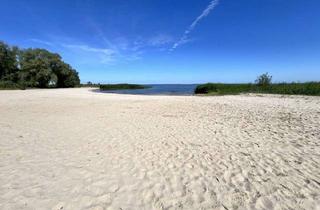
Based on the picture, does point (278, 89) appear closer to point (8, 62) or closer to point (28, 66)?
point (28, 66)

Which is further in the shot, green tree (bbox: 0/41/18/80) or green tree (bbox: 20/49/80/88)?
green tree (bbox: 20/49/80/88)

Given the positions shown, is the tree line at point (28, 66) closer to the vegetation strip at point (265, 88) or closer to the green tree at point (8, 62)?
the green tree at point (8, 62)

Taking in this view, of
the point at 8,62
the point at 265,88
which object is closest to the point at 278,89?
the point at 265,88

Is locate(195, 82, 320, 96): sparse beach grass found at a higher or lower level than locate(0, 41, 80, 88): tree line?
lower

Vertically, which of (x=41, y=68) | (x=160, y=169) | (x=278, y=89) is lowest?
(x=160, y=169)

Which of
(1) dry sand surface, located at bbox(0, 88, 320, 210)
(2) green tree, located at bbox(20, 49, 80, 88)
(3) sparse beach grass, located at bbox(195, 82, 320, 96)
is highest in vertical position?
(2) green tree, located at bbox(20, 49, 80, 88)

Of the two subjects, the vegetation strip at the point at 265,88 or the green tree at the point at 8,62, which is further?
the green tree at the point at 8,62

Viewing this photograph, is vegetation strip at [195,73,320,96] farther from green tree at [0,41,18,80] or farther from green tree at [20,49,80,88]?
green tree at [0,41,18,80]

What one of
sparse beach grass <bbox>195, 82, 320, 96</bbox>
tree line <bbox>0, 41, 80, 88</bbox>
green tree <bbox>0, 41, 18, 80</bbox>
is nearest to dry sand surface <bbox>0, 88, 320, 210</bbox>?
sparse beach grass <bbox>195, 82, 320, 96</bbox>

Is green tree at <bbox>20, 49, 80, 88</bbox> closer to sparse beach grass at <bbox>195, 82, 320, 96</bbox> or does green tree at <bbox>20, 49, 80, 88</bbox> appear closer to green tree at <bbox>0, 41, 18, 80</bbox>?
green tree at <bbox>0, 41, 18, 80</bbox>

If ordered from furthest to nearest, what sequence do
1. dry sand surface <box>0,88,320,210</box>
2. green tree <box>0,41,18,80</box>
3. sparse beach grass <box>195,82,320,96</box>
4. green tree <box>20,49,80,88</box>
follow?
1. green tree <box>20,49,80,88</box>
2. green tree <box>0,41,18,80</box>
3. sparse beach grass <box>195,82,320,96</box>
4. dry sand surface <box>0,88,320,210</box>

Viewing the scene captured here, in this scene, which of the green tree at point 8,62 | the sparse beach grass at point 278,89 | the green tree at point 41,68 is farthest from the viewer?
the green tree at point 41,68

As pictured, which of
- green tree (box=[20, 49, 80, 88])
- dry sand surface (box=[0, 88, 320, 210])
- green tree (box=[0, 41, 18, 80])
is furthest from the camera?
green tree (box=[20, 49, 80, 88])

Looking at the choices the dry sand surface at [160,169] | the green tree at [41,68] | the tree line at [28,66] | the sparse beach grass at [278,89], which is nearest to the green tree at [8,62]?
the tree line at [28,66]
